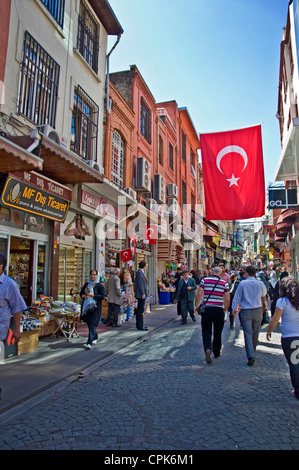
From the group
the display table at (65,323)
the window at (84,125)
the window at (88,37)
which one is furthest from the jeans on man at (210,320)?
the window at (88,37)

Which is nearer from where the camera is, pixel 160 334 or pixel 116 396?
pixel 116 396

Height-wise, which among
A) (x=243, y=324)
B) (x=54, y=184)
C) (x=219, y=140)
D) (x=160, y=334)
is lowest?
(x=160, y=334)

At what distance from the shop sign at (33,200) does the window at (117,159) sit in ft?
16.6

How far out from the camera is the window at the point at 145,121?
1816 centimetres

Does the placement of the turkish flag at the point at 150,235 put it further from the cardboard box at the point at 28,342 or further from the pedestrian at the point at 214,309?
the pedestrian at the point at 214,309

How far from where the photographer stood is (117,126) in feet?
46.1

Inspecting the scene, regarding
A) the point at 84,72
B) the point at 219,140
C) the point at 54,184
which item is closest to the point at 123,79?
the point at 84,72

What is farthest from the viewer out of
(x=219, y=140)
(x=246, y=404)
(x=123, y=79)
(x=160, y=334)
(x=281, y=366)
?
(x=123, y=79)

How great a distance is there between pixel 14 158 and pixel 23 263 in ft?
11.0

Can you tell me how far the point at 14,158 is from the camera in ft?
20.6

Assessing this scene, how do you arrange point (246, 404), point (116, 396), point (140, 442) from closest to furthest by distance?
point (140, 442), point (246, 404), point (116, 396)

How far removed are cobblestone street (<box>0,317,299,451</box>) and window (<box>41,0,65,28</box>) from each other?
992 centimetres
